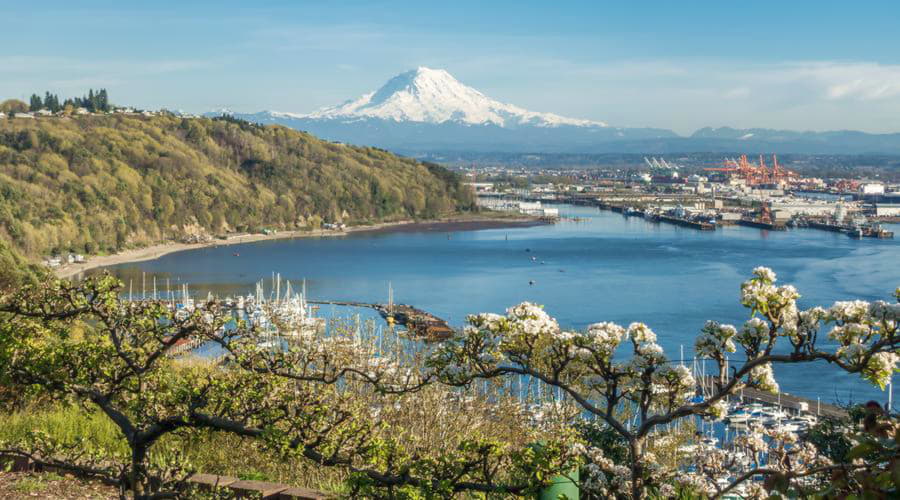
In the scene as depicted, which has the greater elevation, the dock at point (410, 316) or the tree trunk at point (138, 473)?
the tree trunk at point (138, 473)

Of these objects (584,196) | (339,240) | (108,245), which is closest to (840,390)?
(108,245)

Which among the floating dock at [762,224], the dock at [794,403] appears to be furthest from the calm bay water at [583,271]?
the floating dock at [762,224]

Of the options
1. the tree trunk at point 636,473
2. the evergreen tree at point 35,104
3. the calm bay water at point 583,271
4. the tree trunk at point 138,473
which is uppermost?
the evergreen tree at point 35,104

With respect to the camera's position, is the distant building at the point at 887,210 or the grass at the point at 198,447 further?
the distant building at the point at 887,210

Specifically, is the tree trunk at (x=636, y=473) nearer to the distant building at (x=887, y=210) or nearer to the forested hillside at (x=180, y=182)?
the forested hillside at (x=180, y=182)

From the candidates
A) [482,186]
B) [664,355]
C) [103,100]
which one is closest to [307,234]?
[103,100]

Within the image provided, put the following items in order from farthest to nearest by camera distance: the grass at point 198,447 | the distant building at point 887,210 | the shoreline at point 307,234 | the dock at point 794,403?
the distant building at point 887,210, the shoreline at point 307,234, the dock at point 794,403, the grass at point 198,447
